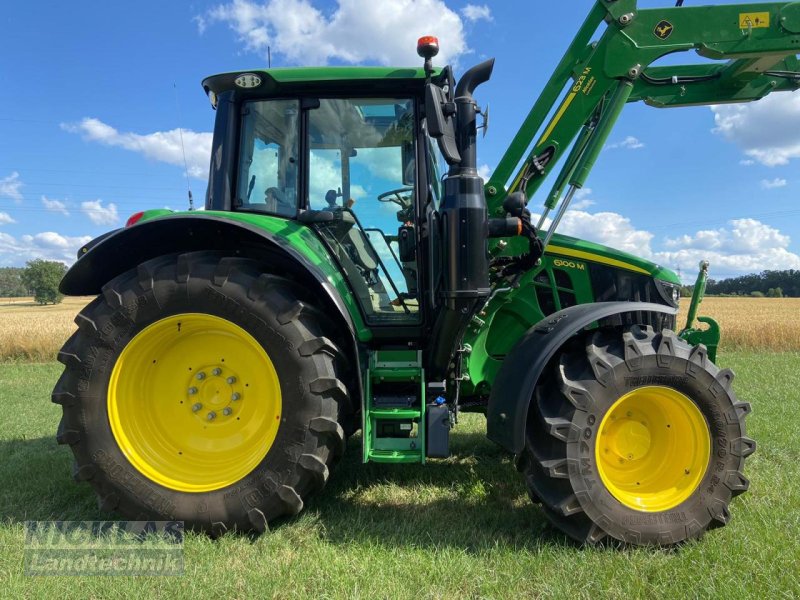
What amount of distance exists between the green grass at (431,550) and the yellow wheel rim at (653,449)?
27 centimetres

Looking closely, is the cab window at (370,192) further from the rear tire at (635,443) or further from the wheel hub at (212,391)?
the rear tire at (635,443)

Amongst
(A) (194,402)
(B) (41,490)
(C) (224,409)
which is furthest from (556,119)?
(B) (41,490)

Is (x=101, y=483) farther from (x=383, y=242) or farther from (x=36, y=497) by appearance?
(x=383, y=242)

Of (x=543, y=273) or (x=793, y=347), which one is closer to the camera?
(x=543, y=273)

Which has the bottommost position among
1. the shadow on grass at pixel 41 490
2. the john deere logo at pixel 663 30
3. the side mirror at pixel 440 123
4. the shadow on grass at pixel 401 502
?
the shadow on grass at pixel 41 490

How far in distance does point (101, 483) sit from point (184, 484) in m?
0.43

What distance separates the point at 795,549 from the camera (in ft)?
7.59

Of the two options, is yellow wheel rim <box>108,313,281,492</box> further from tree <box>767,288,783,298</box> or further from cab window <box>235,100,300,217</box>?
tree <box>767,288,783,298</box>

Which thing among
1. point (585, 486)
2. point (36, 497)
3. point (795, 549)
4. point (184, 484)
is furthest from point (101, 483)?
point (795, 549)

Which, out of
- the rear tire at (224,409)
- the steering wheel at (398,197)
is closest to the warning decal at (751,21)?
the steering wheel at (398,197)

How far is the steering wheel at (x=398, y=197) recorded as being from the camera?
3.10m

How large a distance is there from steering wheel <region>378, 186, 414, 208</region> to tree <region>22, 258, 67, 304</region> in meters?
56.1

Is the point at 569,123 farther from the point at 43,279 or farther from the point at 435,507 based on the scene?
the point at 43,279

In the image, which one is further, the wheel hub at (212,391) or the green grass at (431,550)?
the wheel hub at (212,391)
